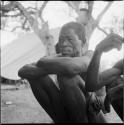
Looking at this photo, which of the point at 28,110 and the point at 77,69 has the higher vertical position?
the point at 77,69

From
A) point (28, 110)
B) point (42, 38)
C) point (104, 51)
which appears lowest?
point (28, 110)

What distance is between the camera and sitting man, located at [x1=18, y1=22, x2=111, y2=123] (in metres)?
2.30

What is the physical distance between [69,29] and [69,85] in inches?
17.9

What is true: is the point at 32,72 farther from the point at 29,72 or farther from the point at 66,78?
the point at 66,78

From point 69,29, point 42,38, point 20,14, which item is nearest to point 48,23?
point 42,38

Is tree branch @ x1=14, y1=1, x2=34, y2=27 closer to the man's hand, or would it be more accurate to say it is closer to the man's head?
the man's head

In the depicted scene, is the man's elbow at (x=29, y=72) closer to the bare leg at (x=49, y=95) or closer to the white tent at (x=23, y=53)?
the bare leg at (x=49, y=95)

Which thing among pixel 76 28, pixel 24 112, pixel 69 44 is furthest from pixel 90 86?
pixel 24 112

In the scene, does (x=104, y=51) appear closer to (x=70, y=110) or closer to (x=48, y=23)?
(x=70, y=110)

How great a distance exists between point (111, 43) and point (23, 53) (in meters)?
6.08

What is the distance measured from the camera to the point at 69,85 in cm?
229

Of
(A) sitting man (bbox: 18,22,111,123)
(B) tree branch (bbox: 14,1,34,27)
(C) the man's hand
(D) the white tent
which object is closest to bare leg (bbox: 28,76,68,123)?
(A) sitting man (bbox: 18,22,111,123)

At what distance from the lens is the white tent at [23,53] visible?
7691 mm

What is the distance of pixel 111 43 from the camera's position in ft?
6.38
